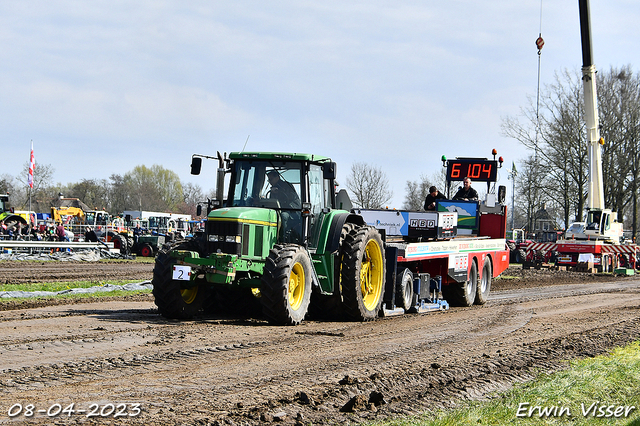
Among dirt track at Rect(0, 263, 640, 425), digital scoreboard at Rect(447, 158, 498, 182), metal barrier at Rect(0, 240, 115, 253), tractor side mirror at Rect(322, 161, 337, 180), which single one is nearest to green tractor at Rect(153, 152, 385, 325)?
tractor side mirror at Rect(322, 161, 337, 180)

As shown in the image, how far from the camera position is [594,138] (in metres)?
30.8

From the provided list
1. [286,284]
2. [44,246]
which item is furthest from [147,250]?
[286,284]

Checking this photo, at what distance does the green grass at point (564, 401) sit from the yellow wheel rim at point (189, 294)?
551 centimetres

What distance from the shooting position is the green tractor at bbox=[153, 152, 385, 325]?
9547 millimetres

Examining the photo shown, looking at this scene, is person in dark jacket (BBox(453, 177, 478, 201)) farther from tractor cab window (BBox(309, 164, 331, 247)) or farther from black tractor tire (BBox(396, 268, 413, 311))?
tractor cab window (BBox(309, 164, 331, 247))

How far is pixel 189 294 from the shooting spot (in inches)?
411

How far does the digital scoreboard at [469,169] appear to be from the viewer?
55.3 ft

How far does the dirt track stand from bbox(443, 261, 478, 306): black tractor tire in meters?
2.54

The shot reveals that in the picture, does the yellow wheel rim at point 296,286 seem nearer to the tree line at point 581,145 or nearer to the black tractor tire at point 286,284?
the black tractor tire at point 286,284

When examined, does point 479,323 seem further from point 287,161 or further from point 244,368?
point 244,368

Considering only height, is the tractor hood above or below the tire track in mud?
above

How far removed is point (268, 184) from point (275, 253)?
150 centimetres

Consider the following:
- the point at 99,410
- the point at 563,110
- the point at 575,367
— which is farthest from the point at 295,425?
the point at 563,110

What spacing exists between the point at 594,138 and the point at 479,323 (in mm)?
22525
